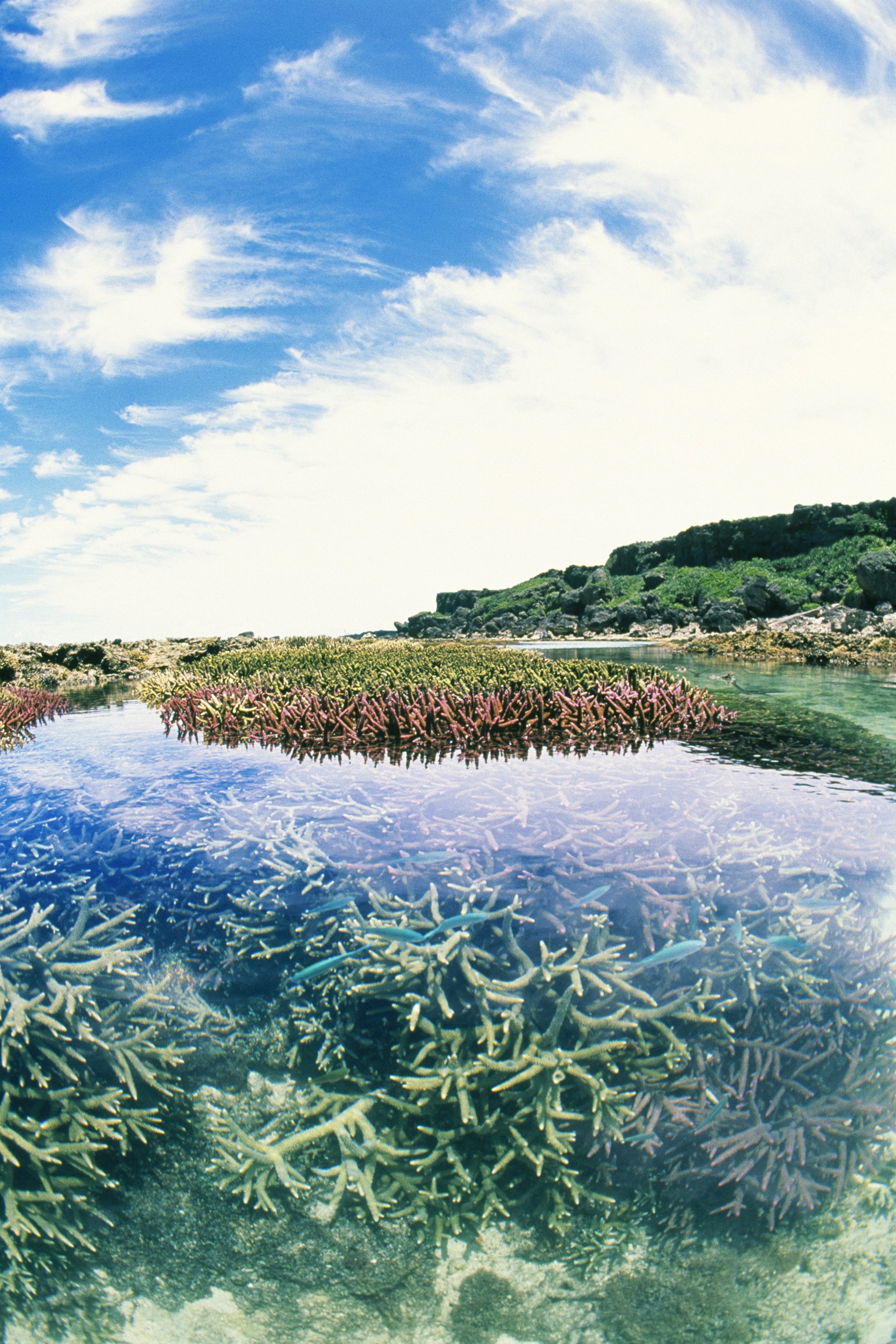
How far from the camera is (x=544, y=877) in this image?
3.83 m

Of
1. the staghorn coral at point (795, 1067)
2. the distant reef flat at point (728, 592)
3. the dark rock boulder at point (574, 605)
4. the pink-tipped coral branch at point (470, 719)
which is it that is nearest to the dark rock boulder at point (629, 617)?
the distant reef flat at point (728, 592)

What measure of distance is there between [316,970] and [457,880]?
0.85 meters

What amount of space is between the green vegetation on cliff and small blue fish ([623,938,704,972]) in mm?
50338

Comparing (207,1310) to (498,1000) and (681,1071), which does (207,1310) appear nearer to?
(498,1000)

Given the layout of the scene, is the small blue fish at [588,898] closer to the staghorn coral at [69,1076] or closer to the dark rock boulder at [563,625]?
the staghorn coral at [69,1076]

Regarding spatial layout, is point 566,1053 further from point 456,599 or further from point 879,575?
point 456,599

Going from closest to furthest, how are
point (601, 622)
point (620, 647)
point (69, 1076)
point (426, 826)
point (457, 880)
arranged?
point (69, 1076), point (457, 880), point (426, 826), point (620, 647), point (601, 622)

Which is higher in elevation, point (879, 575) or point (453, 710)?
point (879, 575)

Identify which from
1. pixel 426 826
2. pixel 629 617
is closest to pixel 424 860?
pixel 426 826

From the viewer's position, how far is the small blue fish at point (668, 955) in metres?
3.30

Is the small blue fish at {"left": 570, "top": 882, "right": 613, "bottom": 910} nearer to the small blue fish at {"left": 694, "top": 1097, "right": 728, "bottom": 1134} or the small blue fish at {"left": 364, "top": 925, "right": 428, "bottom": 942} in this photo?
the small blue fish at {"left": 364, "top": 925, "right": 428, "bottom": 942}

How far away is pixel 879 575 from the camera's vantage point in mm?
41812

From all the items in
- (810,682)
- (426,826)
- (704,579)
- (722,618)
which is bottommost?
(426,826)

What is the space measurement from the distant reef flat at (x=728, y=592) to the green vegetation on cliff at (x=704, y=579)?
161 millimetres
